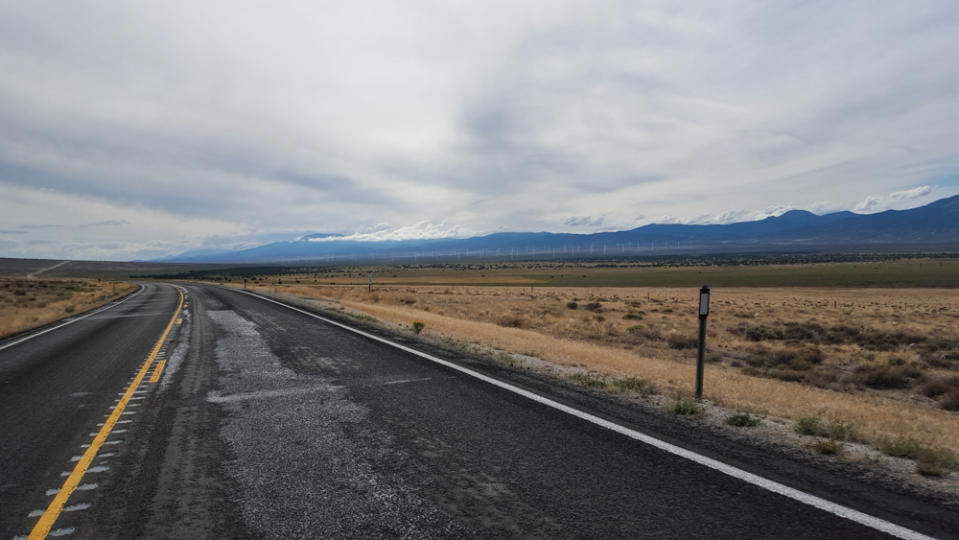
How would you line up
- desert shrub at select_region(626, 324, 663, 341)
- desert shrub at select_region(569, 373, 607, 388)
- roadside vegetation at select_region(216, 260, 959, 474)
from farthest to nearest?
desert shrub at select_region(626, 324, 663, 341), desert shrub at select_region(569, 373, 607, 388), roadside vegetation at select_region(216, 260, 959, 474)

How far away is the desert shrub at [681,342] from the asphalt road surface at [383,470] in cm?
1275

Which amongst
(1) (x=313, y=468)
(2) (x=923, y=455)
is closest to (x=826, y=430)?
(2) (x=923, y=455)

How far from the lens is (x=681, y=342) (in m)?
18.8

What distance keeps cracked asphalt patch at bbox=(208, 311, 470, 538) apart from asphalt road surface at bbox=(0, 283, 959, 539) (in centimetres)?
2

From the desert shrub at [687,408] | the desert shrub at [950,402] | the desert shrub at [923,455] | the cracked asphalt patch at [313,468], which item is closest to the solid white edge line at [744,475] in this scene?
the desert shrub at [687,408]

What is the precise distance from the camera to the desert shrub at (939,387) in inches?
472

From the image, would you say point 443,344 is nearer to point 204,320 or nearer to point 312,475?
point 312,475

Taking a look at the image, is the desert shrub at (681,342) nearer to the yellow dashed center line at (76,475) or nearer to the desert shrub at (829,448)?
the desert shrub at (829,448)

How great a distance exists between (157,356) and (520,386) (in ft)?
26.5

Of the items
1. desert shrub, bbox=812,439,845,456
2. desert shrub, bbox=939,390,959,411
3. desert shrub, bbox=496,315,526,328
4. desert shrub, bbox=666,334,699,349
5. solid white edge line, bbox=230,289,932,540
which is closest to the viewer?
solid white edge line, bbox=230,289,932,540

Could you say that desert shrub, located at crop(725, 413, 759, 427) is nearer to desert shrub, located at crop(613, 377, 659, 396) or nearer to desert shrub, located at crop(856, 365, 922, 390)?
desert shrub, located at crop(613, 377, 659, 396)

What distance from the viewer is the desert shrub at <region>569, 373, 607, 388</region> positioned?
7.45 m

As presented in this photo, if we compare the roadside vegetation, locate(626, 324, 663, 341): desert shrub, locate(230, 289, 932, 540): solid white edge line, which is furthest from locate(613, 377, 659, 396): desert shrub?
locate(626, 324, 663, 341): desert shrub

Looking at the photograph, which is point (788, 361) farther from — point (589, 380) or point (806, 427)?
point (806, 427)
